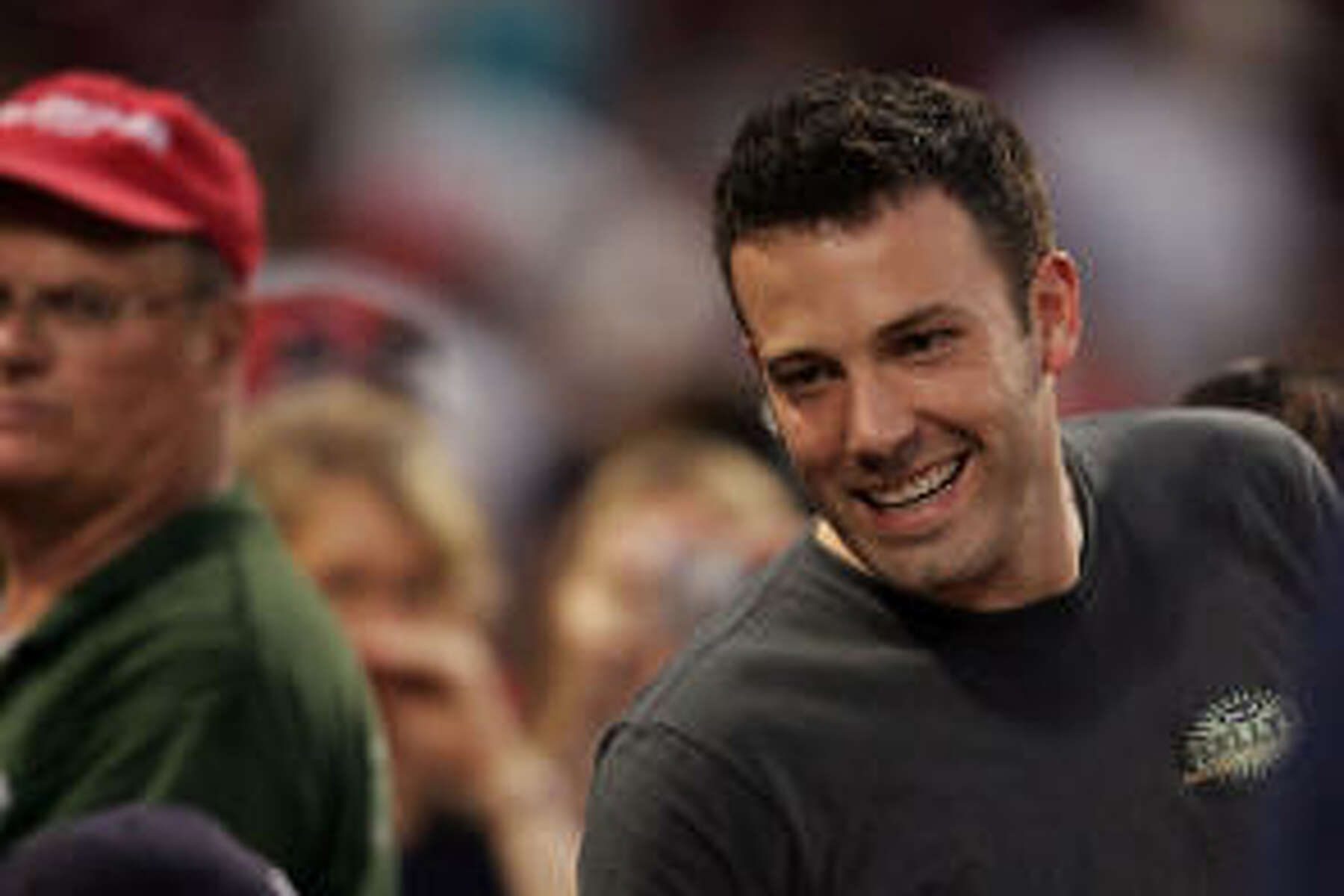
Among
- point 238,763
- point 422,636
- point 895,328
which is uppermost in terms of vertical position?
point 895,328

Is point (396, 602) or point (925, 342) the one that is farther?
point (396, 602)

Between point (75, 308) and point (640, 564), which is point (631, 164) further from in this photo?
point (75, 308)

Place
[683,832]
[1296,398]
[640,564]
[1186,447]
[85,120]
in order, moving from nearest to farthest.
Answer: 1. [683,832]
2. [1186,447]
3. [1296,398]
4. [85,120]
5. [640,564]

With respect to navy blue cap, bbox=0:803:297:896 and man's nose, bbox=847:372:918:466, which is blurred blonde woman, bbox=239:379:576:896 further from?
navy blue cap, bbox=0:803:297:896

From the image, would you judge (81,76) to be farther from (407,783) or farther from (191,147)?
(407,783)

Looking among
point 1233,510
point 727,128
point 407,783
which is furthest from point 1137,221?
point 1233,510

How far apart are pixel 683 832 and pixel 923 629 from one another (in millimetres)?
267

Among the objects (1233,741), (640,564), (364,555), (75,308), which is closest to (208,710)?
(75,308)

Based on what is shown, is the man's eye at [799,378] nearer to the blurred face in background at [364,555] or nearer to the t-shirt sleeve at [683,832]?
the t-shirt sleeve at [683,832]

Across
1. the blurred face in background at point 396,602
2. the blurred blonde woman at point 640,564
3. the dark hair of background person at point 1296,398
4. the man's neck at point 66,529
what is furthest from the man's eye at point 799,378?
the blurred blonde woman at point 640,564

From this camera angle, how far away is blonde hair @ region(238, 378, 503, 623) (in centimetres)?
425

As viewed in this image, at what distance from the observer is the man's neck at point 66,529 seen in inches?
121

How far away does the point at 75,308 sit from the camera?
3051 mm

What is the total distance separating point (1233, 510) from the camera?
2486 mm
